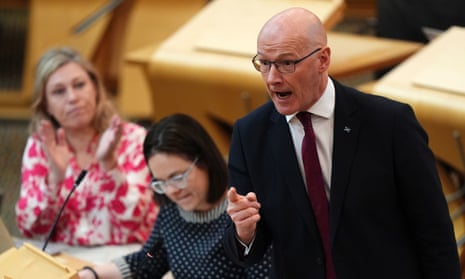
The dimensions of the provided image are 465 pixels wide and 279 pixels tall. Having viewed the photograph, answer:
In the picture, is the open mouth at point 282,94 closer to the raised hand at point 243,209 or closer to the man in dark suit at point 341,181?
the man in dark suit at point 341,181

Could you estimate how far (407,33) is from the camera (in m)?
3.95

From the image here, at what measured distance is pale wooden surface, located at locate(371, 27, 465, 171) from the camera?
2.76m

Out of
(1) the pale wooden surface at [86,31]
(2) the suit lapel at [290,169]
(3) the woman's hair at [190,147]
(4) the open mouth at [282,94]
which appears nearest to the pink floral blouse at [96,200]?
(3) the woman's hair at [190,147]

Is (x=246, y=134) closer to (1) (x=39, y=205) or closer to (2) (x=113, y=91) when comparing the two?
(1) (x=39, y=205)

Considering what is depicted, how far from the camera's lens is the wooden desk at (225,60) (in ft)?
10.9

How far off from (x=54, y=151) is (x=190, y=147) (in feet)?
2.62

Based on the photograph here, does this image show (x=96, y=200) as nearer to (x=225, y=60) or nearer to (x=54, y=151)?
(x=54, y=151)

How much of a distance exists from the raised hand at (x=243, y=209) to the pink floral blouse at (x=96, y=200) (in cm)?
123

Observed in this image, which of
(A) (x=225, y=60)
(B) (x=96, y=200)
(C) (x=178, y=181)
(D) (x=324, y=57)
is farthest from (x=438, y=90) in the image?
(D) (x=324, y=57)

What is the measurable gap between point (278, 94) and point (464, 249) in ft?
3.43

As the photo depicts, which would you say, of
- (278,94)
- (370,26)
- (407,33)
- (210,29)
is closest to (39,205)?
(210,29)

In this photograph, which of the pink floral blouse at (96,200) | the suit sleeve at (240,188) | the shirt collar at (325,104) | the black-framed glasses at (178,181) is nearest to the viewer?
the shirt collar at (325,104)

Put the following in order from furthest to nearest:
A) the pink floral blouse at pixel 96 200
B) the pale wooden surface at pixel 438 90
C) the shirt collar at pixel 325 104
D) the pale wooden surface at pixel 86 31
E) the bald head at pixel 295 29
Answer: the pale wooden surface at pixel 86 31 < the pink floral blouse at pixel 96 200 < the pale wooden surface at pixel 438 90 < the shirt collar at pixel 325 104 < the bald head at pixel 295 29

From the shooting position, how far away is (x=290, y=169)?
1.82m
